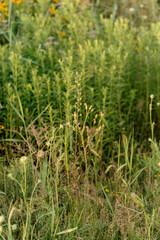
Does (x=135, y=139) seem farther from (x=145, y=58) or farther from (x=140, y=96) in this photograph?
(x=145, y=58)

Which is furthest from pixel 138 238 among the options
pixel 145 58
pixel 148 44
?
pixel 148 44

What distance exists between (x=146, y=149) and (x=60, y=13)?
1.95 metres

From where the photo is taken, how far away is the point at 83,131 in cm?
279

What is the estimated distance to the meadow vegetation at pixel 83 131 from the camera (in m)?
2.10

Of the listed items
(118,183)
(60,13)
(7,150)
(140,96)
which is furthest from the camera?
(60,13)

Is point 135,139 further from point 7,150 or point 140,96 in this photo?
point 7,150

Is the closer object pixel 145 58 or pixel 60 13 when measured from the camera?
pixel 145 58

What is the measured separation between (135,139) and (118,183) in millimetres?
970

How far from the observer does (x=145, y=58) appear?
133 inches

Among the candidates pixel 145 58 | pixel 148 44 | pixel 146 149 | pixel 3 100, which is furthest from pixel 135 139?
pixel 3 100

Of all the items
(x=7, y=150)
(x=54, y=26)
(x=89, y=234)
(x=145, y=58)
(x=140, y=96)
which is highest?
(x=54, y=26)

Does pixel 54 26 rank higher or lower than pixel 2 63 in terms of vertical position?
higher

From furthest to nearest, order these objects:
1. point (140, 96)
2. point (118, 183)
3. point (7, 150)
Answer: point (140, 96)
point (7, 150)
point (118, 183)

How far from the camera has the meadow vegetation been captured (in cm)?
210
